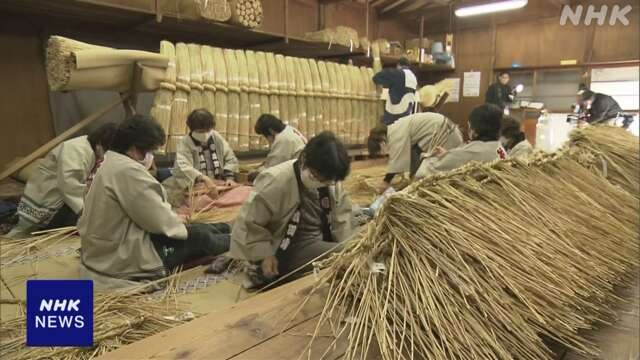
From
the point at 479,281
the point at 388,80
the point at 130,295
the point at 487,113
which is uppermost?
the point at 388,80

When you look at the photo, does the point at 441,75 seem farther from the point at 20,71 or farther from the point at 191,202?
the point at 20,71

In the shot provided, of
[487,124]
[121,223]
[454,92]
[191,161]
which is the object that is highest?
[454,92]

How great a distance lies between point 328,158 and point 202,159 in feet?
6.75

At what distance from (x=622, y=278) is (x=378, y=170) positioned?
241cm

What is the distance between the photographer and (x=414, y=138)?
106 inches


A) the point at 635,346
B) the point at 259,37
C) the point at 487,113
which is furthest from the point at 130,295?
the point at 259,37

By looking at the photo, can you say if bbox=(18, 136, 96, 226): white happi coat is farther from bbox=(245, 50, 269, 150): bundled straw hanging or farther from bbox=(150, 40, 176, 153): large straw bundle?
bbox=(245, 50, 269, 150): bundled straw hanging

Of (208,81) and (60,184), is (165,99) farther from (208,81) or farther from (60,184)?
(60,184)

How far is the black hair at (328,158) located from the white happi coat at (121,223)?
73cm

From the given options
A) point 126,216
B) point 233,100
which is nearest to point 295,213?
point 126,216

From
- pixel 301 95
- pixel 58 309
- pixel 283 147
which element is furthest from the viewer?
pixel 301 95

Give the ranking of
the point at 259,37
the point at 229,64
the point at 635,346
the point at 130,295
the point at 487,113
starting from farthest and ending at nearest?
the point at 259,37, the point at 229,64, the point at 487,113, the point at 130,295, the point at 635,346

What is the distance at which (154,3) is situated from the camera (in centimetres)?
350

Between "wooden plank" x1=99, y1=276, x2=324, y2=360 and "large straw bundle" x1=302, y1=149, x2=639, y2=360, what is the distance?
0.35 feet
